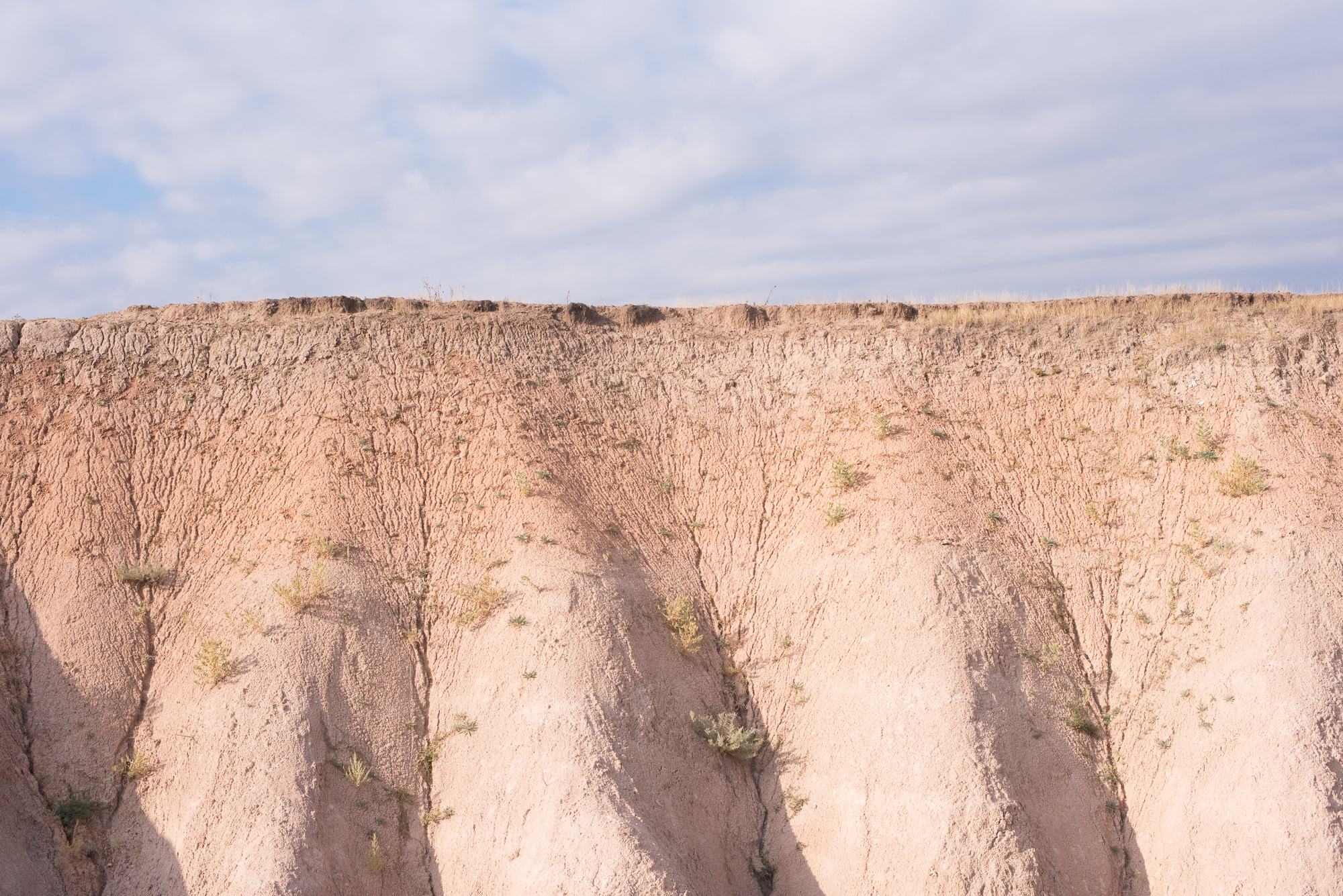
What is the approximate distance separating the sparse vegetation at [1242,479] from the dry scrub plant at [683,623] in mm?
10698

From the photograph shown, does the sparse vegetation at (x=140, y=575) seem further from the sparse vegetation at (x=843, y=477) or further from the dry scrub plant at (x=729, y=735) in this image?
the sparse vegetation at (x=843, y=477)

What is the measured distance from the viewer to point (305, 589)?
16.5m

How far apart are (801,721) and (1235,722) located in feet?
23.0

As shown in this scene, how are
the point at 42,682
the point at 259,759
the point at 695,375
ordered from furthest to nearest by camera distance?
the point at 695,375 → the point at 42,682 → the point at 259,759

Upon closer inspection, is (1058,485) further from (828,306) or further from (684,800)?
(684,800)

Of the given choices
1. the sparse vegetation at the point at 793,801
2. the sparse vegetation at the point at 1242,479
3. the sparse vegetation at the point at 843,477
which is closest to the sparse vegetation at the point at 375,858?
the sparse vegetation at the point at 793,801

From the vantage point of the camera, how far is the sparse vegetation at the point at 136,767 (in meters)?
14.4

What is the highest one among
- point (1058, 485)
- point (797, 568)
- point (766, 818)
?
point (1058, 485)

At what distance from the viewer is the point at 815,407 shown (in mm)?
21375

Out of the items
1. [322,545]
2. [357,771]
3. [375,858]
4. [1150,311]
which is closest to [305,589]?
[322,545]

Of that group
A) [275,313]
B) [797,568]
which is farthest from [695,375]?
[275,313]

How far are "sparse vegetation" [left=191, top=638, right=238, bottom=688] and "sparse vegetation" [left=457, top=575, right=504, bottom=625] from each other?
12.6 feet

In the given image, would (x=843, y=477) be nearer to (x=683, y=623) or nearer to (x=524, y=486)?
(x=683, y=623)

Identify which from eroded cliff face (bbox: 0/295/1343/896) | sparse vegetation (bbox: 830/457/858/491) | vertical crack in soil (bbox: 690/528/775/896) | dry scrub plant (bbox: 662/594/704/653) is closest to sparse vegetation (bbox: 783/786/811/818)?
eroded cliff face (bbox: 0/295/1343/896)
